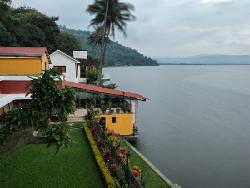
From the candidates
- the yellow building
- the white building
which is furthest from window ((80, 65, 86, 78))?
the yellow building

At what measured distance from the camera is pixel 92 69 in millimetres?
54094

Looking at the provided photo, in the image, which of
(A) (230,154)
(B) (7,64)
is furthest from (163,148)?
(B) (7,64)

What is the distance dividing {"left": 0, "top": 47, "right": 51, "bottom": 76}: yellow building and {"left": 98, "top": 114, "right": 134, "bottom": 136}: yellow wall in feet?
24.6

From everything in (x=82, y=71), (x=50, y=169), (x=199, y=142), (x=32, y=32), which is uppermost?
(x=32, y=32)

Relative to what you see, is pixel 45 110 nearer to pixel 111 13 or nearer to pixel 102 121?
pixel 102 121

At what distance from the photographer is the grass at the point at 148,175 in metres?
19.2

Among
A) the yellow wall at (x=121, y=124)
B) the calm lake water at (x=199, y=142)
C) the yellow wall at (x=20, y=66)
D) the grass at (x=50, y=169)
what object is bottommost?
the calm lake water at (x=199, y=142)

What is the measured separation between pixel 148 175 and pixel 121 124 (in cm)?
1079

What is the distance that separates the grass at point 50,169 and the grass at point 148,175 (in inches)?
114

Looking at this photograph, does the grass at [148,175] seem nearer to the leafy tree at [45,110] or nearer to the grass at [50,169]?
the grass at [50,169]

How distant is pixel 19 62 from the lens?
27.9 meters

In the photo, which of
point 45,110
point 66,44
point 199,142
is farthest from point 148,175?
point 66,44

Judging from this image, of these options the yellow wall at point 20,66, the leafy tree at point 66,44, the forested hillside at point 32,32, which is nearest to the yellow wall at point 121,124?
the yellow wall at point 20,66

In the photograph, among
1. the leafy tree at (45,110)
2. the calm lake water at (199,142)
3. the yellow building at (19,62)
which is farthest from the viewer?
the yellow building at (19,62)
